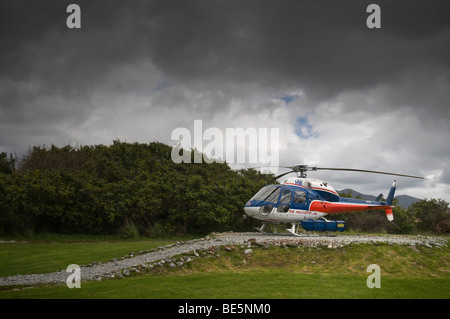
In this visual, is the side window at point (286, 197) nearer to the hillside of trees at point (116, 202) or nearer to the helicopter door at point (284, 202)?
the helicopter door at point (284, 202)

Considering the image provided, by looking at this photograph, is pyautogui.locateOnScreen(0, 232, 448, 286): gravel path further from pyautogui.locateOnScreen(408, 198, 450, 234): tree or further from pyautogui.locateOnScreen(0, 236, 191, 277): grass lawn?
pyautogui.locateOnScreen(408, 198, 450, 234): tree

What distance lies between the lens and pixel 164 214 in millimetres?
24297

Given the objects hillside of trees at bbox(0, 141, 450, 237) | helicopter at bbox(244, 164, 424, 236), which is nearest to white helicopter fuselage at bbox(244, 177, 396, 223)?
helicopter at bbox(244, 164, 424, 236)

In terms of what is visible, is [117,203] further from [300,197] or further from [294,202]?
[300,197]

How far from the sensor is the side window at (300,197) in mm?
17172

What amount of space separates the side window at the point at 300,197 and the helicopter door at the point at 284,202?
0.36 meters

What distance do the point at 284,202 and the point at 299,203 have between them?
857 millimetres

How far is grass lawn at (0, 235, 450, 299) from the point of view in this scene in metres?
8.36

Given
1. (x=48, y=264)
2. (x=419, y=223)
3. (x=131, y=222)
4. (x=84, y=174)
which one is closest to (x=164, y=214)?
(x=131, y=222)

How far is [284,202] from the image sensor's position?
664 inches

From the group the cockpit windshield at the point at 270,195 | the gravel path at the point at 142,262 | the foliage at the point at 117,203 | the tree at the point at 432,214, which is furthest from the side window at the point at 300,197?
the tree at the point at 432,214

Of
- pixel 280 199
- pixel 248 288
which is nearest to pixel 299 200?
pixel 280 199
